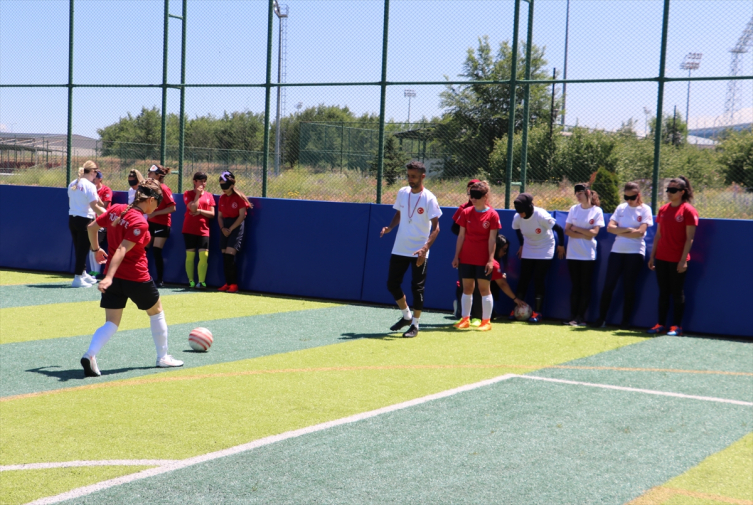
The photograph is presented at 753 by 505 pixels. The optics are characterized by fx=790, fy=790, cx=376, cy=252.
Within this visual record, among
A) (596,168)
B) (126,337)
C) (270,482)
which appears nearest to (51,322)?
(126,337)

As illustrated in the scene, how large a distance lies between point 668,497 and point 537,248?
704 centimetres

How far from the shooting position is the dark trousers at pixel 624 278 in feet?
35.5

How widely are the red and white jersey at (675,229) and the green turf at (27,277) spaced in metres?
10.4

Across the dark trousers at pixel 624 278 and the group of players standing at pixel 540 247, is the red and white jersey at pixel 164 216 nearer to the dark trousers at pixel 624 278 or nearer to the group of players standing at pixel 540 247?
the group of players standing at pixel 540 247

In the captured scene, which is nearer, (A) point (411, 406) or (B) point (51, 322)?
(A) point (411, 406)

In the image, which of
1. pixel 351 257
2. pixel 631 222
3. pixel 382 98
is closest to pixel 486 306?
pixel 631 222

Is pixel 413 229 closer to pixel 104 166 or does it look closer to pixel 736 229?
pixel 736 229

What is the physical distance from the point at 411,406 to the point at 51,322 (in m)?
5.85

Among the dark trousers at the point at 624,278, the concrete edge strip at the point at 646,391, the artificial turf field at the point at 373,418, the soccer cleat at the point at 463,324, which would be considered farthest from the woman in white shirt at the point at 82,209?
the concrete edge strip at the point at 646,391

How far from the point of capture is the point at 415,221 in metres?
9.60

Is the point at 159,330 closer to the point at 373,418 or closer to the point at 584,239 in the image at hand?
the point at 373,418

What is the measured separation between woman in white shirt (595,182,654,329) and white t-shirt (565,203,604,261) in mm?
219

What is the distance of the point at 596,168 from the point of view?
13586mm

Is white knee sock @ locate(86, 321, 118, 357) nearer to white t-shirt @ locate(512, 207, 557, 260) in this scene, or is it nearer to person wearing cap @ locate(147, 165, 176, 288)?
white t-shirt @ locate(512, 207, 557, 260)
